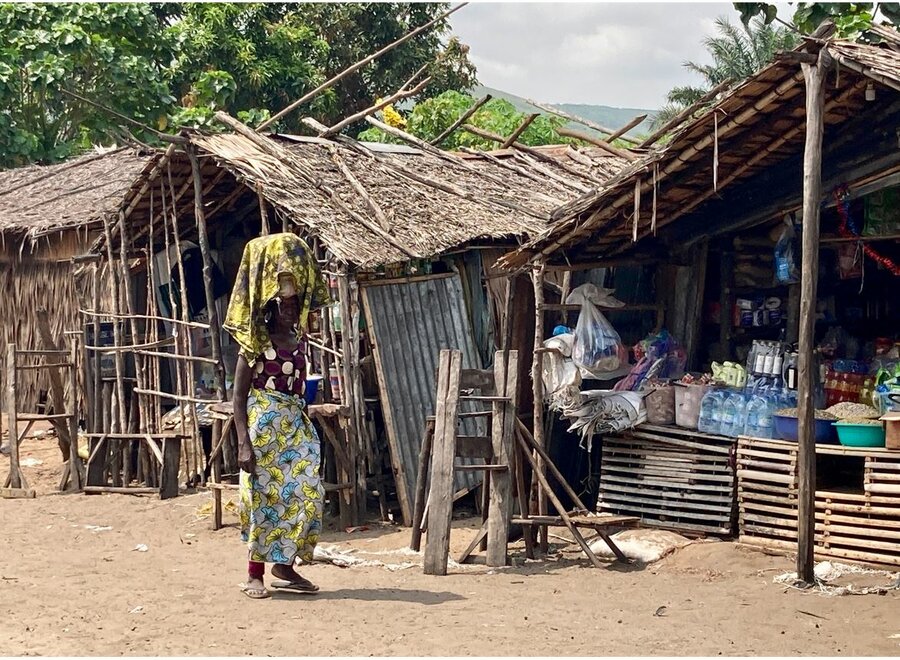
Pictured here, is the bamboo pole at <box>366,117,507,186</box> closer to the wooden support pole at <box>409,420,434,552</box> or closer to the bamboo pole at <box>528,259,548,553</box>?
the bamboo pole at <box>528,259,548,553</box>

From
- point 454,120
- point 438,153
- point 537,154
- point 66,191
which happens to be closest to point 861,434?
point 438,153

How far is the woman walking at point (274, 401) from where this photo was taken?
21.3 ft

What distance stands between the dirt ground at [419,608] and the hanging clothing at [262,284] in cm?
146

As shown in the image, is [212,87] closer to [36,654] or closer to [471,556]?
[471,556]

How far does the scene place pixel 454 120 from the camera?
19.4 m

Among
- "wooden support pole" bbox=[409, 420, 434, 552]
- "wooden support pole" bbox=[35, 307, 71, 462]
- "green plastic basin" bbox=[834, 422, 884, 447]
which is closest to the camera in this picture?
"green plastic basin" bbox=[834, 422, 884, 447]

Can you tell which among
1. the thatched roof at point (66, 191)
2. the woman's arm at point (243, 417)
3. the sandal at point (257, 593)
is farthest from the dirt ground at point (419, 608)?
the thatched roof at point (66, 191)

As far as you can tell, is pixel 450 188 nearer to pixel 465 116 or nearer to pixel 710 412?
pixel 465 116

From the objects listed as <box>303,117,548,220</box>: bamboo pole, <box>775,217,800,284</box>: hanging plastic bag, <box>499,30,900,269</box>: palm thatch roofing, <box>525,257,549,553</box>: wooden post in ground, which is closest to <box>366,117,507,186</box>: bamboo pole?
<box>303,117,548,220</box>: bamboo pole

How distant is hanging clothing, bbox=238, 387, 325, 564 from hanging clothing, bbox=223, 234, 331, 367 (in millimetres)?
303

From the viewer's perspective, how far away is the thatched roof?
14102 mm

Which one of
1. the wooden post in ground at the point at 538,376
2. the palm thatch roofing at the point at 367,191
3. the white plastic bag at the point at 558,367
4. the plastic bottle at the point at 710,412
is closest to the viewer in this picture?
the plastic bottle at the point at 710,412

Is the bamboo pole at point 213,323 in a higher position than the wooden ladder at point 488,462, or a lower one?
higher

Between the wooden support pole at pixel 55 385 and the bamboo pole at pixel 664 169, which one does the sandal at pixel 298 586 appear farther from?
the wooden support pole at pixel 55 385
